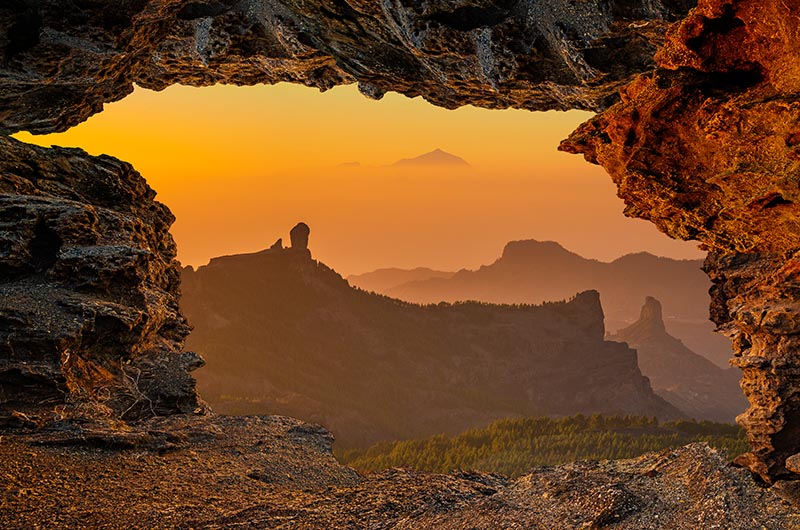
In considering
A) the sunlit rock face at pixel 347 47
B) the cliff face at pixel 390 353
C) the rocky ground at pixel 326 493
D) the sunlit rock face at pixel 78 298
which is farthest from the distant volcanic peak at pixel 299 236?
the rocky ground at pixel 326 493

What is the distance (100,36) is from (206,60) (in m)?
3.72

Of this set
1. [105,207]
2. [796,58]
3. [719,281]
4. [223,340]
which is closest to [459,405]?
[223,340]

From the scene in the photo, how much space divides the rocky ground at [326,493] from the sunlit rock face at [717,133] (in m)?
6.42

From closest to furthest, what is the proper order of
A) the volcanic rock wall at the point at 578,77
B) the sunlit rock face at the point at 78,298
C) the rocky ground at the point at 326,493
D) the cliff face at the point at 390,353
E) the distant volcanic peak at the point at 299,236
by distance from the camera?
the volcanic rock wall at the point at 578,77 < the rocky ground at the point at 326,493 < the sunlit rock face at the point at 78,298 < the cliff face at the point at 390,353 < the distant volcanic peak at the point at 299,236

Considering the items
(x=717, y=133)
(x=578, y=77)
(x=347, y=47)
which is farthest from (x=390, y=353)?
(x=717, y=133)

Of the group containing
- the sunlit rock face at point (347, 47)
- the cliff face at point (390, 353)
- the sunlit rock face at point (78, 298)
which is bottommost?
the cliff face at point (390, 353)

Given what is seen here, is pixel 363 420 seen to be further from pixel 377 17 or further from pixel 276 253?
pixel 377 17

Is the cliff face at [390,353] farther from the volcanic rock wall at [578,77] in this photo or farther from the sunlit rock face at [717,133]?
the sunlit rock face at [717,133]

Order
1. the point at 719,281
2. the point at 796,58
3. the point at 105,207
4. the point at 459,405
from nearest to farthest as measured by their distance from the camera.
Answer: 1. the point at 796,58
2. the point at 105,207
3. the point at 719,281
4. the point at 459,405

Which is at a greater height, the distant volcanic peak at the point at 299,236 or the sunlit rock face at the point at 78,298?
the distant volcanic peak at the point at 299,236

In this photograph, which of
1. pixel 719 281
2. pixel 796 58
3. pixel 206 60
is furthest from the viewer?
pixel 719 281

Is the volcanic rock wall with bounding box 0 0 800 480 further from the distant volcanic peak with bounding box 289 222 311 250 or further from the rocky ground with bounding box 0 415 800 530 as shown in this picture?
the distant volcanic peak with bounding box 289 222 311 250

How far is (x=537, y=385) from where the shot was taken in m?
138

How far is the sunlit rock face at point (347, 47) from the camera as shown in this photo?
47.9 ft
